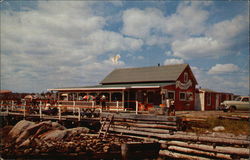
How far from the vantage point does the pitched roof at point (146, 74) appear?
29680 millimetres

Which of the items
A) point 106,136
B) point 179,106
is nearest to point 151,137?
point 106,136

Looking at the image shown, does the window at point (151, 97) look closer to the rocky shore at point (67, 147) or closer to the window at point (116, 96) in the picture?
the window at point (116, 96)

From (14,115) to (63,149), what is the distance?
50.3ft

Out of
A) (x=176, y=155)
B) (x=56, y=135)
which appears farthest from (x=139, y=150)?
A: (x=56, y=135)

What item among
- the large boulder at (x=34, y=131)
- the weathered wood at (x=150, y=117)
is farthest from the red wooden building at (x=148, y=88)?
the large boulder at (x=34, y=131)

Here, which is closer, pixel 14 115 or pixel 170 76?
pixel 14 115

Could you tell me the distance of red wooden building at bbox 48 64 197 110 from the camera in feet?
83.9

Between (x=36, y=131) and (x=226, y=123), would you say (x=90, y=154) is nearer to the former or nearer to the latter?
(x=36, y=131)

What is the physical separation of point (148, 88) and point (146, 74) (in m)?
7.77

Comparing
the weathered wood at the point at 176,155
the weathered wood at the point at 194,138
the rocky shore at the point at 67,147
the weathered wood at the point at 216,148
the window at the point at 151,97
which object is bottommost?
the weathered wood at the point at 176,155

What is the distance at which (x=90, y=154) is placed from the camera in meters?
10.6

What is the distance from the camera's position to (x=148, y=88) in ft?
82.1

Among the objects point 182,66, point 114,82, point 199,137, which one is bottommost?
point 199,137

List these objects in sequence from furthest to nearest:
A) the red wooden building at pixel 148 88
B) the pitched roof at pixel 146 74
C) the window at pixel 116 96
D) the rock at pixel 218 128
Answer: the pitched roof at pixel 146 74 < the window at pixel 116 96 < the red wooden building at pixel 148 88 < the rock at pixel 218 128
